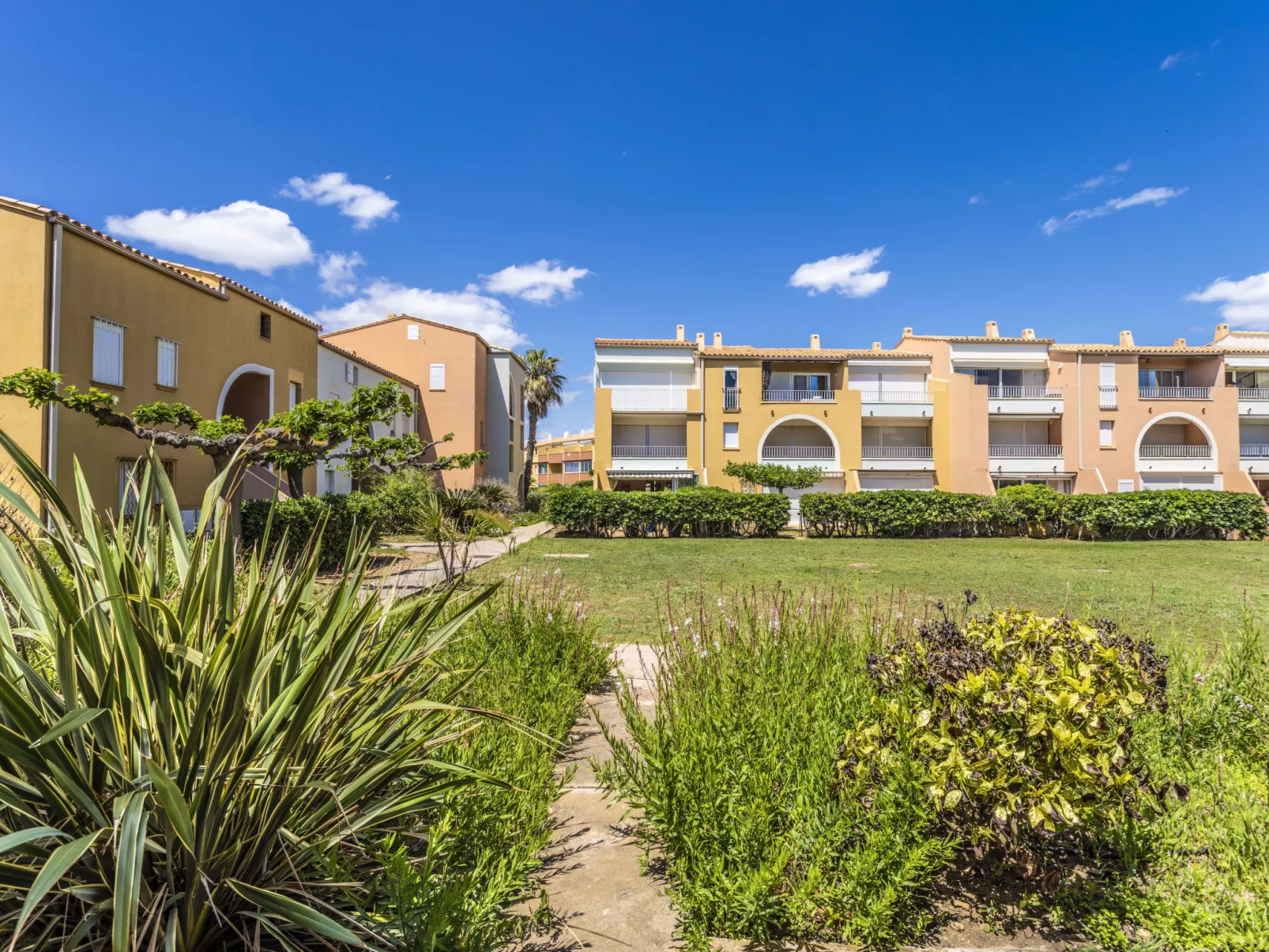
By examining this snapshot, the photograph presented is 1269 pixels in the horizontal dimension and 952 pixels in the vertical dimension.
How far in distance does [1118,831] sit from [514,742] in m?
2.66

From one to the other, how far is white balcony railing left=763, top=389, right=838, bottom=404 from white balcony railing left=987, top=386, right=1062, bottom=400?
8776 mm

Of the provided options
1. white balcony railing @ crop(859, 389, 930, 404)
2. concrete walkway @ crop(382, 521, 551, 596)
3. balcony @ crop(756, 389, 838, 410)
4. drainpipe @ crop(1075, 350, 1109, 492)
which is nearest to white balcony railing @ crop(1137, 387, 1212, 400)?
drainpipe @ crop(1075, 350, 1109, 492)

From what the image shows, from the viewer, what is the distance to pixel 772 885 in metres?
2.38

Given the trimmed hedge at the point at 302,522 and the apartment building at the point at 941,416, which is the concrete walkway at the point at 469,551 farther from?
the apartment building at the point at 941,416

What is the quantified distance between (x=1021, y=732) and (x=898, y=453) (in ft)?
112

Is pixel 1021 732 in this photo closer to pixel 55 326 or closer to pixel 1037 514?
pixel 55 326

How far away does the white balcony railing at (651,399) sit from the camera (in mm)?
32250

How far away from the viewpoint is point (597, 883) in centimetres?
269

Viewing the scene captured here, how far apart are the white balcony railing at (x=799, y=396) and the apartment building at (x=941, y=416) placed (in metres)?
0.07

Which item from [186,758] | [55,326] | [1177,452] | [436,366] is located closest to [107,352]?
[55,326]

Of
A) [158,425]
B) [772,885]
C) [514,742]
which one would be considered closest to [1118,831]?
[772,885]

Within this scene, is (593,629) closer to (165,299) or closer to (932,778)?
(932,778)

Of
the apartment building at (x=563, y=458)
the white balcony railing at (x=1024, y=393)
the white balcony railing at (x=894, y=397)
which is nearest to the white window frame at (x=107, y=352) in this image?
the white balcony railing at (x=894, y=397)

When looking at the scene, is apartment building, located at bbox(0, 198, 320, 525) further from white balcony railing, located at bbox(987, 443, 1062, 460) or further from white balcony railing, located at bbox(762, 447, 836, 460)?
white balcony railing, located at bbox(987, 443, 1062, 460)
